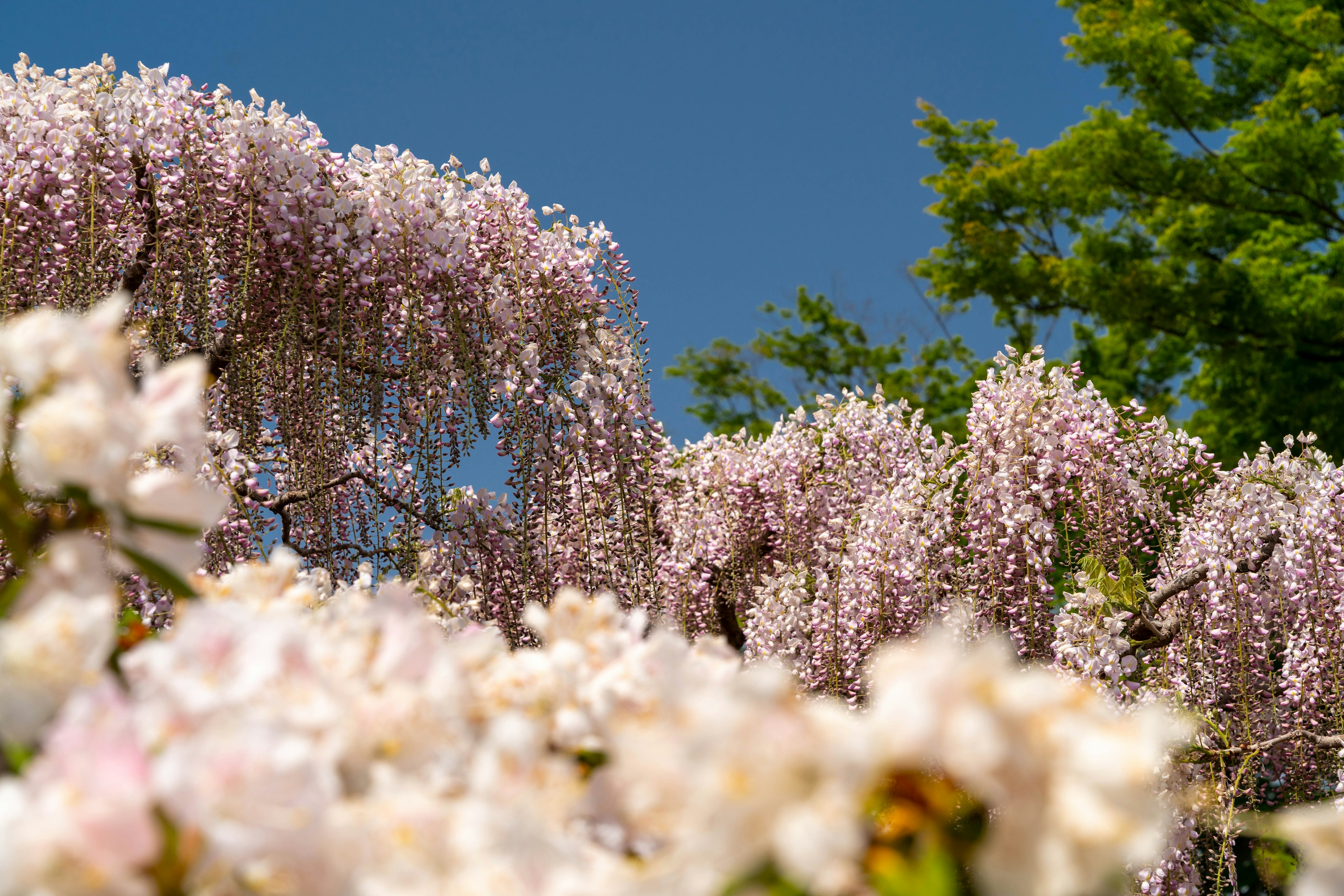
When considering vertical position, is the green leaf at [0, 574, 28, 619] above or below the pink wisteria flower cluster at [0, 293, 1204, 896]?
above

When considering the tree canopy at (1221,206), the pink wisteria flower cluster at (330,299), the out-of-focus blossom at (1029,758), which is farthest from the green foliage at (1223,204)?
the out-of-focus blossom at (1029,758)

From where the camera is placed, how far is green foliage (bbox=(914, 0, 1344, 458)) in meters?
9.00

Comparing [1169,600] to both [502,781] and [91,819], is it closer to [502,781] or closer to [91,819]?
[502,781]

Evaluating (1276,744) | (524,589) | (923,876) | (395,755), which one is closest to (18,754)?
(395,755)

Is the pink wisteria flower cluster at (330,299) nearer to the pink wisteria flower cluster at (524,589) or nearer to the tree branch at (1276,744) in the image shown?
the pink wisteria flower cluster at (524,589)

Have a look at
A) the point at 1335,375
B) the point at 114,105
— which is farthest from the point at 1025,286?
A: the point at 114,105

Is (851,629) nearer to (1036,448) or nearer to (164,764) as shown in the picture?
(1036,448)

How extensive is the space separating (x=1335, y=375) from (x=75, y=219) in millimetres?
9448

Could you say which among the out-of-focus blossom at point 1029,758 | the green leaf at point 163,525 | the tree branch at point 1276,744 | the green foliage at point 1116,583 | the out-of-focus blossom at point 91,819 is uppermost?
the green foliage at point 1116,583

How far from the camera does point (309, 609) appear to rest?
128 centimetres

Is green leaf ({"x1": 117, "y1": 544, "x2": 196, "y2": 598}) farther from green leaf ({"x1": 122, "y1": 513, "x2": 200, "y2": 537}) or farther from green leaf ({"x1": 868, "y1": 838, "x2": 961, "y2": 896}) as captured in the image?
green leaf ({"x1": 868, "y1": 838, "x2": 961, "y2": 896})

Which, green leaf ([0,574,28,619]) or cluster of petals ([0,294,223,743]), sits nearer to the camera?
cluster of petals ([0,294,223,743])

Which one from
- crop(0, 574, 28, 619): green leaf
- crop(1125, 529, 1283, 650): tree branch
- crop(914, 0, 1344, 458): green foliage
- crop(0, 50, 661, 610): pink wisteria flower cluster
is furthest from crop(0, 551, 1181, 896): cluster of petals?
crop(914, 0, 1344, 458): green foliage

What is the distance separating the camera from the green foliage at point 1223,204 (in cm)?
900
